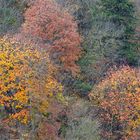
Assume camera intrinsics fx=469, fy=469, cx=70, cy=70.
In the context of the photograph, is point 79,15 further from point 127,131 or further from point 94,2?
point 127,131

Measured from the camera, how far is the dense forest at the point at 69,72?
34.6m

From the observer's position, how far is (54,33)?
42094mm

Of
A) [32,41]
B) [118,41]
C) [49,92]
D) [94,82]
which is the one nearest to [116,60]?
[118,41]

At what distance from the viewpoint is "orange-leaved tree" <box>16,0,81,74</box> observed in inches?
1642

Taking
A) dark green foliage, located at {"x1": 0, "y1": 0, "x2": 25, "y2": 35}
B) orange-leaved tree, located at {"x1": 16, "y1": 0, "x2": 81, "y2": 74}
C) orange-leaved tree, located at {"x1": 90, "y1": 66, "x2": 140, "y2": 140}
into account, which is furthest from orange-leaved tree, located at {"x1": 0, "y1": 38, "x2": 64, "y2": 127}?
dark green foliage, located at {"x1": 0, "y1": 0, "x2": 25, "y2": 35}

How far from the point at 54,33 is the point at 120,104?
29.6ft

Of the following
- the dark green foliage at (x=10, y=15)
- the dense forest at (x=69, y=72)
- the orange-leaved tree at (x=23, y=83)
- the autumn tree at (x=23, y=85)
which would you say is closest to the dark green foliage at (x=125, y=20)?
the dense forest at (x=69, y=72)

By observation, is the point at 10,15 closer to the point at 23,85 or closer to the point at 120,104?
the point at 23,85

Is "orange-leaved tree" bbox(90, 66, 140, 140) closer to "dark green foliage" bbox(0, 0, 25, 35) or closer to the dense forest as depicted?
the dense forest

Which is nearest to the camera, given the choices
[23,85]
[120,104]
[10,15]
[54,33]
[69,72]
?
[23,85]

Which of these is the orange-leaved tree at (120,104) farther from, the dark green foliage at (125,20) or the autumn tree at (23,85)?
the dark green foliage at (125,20)

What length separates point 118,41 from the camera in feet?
162

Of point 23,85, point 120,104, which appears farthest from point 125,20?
point 23,85

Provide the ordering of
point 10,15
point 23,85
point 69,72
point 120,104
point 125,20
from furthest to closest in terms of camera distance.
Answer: point 125,20, point 10,15, point 69,72, point 120,104, point 23,85
